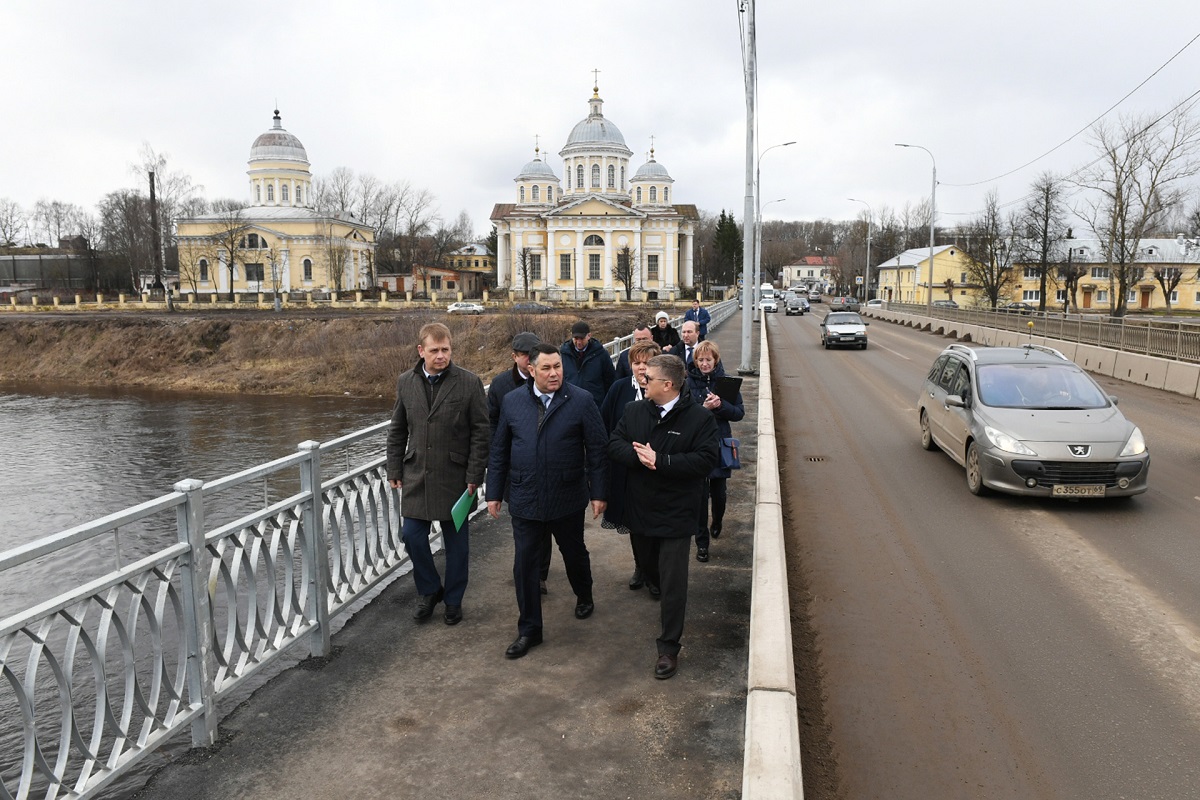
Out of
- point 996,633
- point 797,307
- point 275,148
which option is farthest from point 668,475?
point 275,148

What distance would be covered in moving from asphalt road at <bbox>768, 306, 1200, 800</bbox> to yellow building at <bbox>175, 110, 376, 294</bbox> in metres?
85.1

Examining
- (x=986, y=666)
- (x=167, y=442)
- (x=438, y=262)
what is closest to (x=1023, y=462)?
(x=986, y=666)

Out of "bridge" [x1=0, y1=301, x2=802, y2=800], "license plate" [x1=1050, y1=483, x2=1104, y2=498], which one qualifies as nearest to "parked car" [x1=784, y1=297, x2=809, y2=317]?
"license plate" [x1=1050, y1=483, x2=1104, y2=498]

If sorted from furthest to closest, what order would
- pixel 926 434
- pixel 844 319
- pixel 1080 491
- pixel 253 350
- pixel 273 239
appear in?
pixel 273 239 < pixel 253 350 < pixel 844 319 < pixel 926 434 < pixel 1080 491

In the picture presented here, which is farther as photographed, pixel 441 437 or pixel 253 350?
pixel 253 350

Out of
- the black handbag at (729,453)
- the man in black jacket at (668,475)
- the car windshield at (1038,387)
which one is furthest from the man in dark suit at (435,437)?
the car windshield at (1038,387)

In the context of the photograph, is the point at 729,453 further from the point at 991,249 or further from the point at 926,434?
the point at 991,249

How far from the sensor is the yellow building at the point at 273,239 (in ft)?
292

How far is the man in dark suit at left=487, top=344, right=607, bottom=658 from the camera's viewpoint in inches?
200

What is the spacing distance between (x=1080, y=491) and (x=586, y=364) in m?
5.38

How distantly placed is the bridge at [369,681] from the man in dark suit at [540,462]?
527mm

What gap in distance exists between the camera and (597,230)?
9312 centimetres

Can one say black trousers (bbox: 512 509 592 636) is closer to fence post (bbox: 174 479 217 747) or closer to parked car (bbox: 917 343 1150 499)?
fence post (bbox: 174 479 217 747)

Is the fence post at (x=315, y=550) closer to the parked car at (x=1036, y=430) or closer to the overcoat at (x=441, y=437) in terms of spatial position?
the overcoat at (x=441, y=437)
